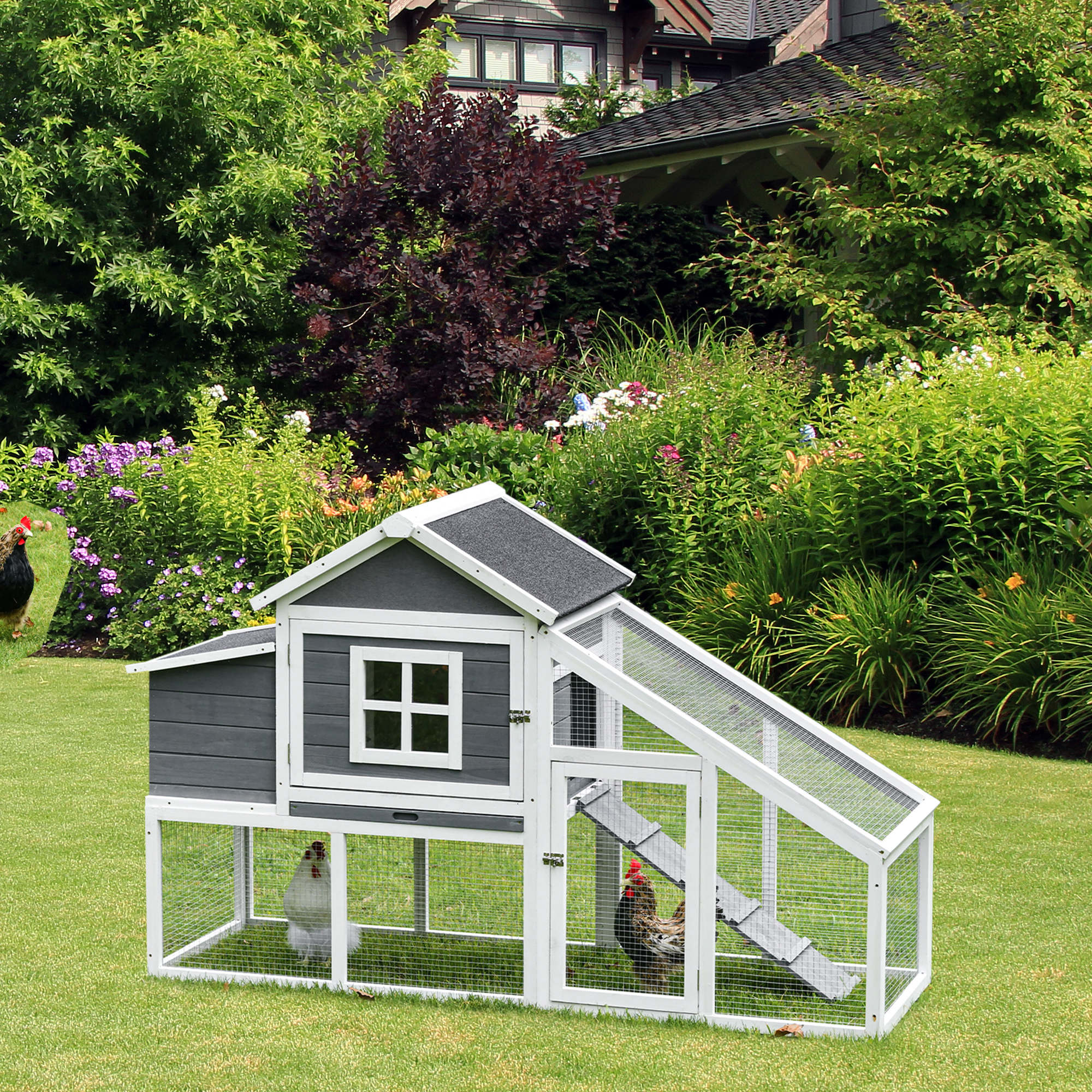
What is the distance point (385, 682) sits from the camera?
15.8ft

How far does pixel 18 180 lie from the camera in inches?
595

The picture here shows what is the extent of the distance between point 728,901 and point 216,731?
6.32 feet

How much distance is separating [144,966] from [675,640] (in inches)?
93.7

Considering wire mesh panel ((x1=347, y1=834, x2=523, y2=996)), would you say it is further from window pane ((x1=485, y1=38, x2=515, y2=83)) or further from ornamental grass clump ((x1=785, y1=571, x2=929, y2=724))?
window pane ((x1=485, y1=38, x2=515, y2=83))

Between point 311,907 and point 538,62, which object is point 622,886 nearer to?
point 311,907

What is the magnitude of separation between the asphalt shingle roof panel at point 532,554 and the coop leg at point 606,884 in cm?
90

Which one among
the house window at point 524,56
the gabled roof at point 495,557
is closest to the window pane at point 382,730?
the gabled roof at point 495,557

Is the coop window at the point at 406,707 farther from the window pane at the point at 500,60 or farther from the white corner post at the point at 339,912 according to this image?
the window pane at the point at 500,60

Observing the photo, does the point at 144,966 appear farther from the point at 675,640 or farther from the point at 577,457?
the point at 577,457

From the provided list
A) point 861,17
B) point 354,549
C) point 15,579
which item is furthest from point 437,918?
point 861,17

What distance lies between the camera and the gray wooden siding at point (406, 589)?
185 inches

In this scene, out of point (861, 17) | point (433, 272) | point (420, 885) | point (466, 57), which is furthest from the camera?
point (466, 57)

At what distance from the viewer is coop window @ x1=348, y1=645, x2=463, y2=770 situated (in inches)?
185

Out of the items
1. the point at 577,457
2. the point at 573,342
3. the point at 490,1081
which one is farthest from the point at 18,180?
the point at 490,1081
